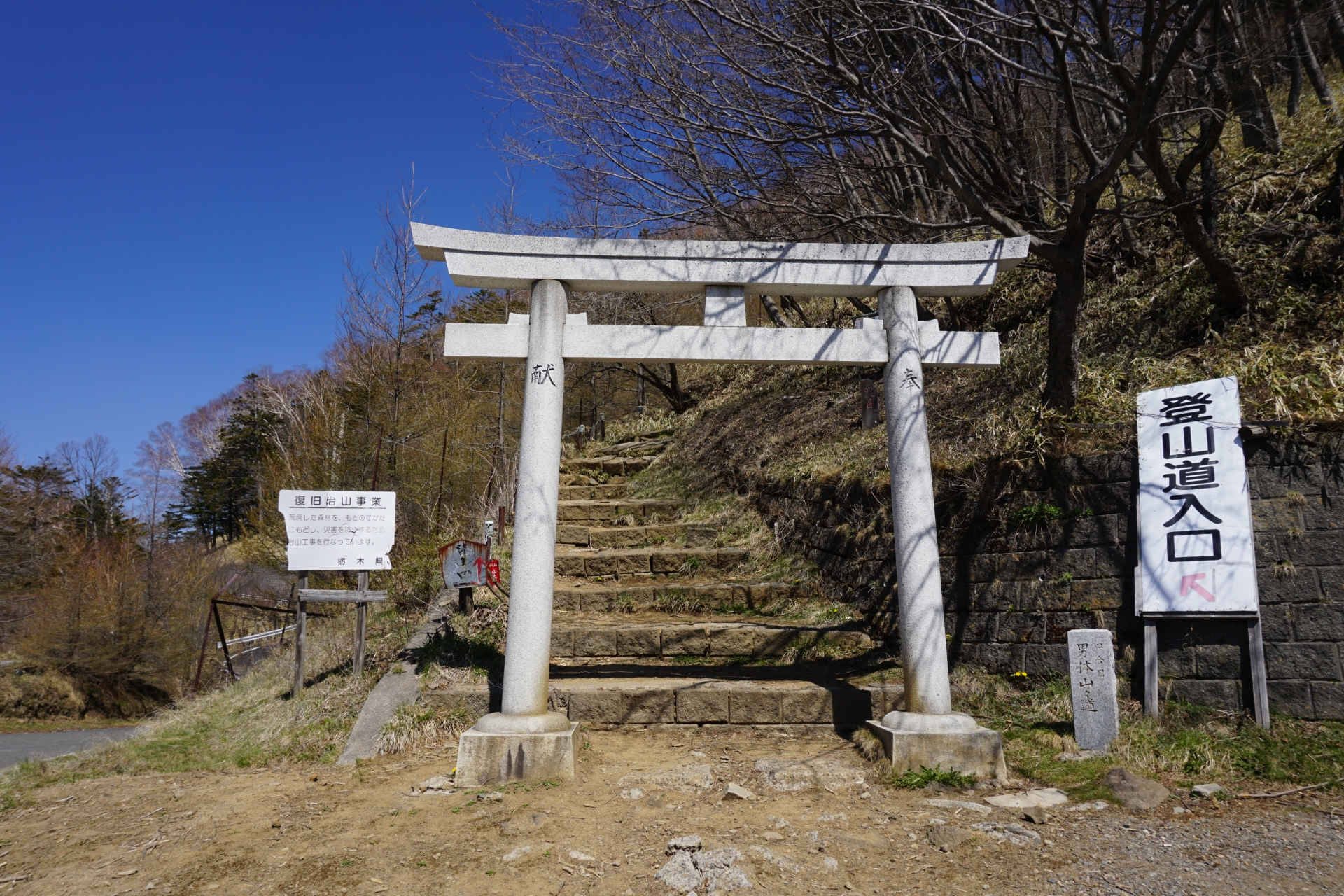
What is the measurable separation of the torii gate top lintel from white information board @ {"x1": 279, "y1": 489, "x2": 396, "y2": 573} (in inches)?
99.0

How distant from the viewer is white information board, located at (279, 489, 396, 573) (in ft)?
21.5

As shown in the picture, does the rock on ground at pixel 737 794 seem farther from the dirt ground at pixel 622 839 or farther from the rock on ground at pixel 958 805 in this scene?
the rock on ground at pixel 958 805

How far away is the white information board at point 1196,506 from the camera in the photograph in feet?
15.0

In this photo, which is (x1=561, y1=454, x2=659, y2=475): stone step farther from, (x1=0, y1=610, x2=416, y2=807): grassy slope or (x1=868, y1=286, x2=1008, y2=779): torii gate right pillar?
(x1=868, y1=286, x2=1008, y2=779): torii gate right pillar

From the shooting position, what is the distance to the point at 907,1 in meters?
5.11

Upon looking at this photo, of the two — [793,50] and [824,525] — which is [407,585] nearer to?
[824,525]

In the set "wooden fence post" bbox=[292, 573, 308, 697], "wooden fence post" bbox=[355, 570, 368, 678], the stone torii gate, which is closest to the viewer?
the stone torii gate

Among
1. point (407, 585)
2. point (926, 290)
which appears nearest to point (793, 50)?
point (926, 290)

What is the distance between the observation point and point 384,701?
5.66 metres

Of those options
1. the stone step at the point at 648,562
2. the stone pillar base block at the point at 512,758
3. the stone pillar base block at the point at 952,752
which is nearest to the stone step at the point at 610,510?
the stone step at the point at 648,562

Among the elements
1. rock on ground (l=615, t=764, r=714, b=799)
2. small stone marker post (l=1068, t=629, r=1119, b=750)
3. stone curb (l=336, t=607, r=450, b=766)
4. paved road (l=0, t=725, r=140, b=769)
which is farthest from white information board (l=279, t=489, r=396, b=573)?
small stone marker post (l=1068, t=629, r=1119, b=750)

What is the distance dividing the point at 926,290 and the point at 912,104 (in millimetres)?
1521

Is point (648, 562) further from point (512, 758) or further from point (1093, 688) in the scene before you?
point (1093, 688)

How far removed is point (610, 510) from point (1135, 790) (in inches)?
251
